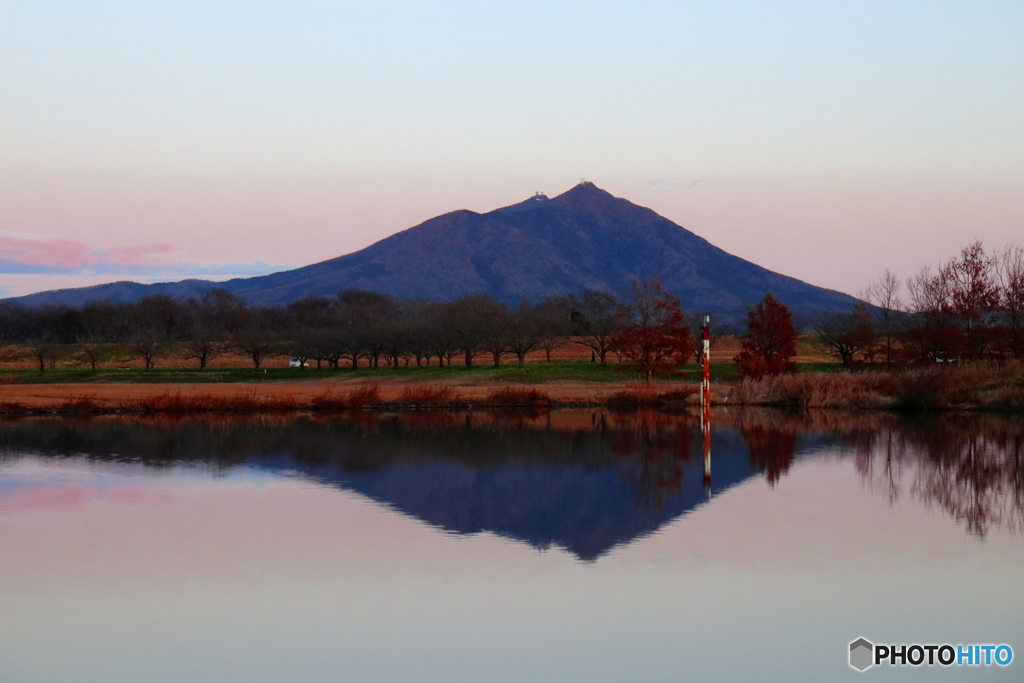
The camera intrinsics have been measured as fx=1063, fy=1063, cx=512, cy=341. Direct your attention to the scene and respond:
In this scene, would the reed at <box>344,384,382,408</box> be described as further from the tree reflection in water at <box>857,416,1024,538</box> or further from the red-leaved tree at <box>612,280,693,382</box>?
the tree reflection in water at <box>857,416,1024,538</box>

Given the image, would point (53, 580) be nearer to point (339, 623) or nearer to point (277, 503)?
point (339, 623)

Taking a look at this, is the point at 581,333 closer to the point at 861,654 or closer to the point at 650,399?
the point at 650,399

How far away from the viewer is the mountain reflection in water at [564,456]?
47.2ft

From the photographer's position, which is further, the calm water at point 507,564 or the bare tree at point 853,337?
the bare tree at point 853,337

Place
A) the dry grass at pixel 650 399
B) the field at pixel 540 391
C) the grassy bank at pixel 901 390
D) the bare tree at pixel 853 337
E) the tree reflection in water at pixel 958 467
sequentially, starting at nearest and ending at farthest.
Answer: the tree reflection in water at pixel 958 467, the grassy bank at pixel 901 390, the field at pixel 540 391, the dry grass at pixel 650 399, the bare tree at pixel 853 337

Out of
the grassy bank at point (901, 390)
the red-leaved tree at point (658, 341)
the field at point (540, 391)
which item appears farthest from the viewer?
the red-leaved tree at point (658, 341)

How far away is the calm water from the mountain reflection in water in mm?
119

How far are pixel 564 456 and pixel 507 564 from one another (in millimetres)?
10434

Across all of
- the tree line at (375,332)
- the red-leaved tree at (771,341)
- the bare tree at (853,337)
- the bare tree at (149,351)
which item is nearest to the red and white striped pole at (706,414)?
the red-leaved tree at (771,341)

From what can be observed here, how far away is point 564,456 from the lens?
21.5 m

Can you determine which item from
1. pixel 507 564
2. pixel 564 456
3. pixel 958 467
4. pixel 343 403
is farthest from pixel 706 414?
pixel 507 564

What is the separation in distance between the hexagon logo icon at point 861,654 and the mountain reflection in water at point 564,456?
382 centimetres

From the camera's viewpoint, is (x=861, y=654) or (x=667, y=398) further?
(x=667, y=398)

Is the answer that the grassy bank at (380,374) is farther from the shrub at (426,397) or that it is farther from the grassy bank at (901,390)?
the shrub at (426,397)
